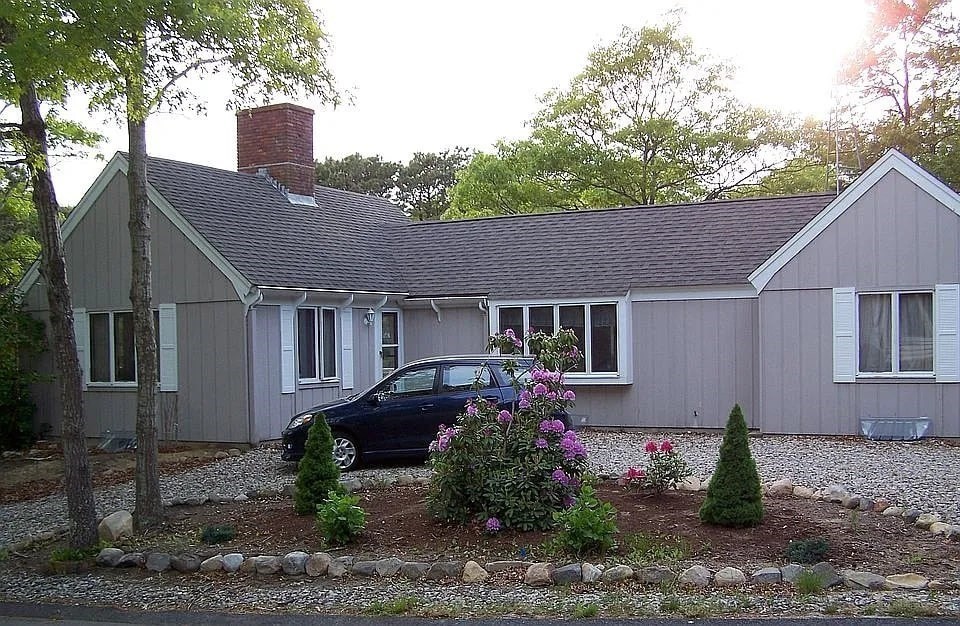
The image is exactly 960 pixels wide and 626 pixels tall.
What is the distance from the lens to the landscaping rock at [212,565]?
844 cm

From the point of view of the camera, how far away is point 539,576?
25.0 ft

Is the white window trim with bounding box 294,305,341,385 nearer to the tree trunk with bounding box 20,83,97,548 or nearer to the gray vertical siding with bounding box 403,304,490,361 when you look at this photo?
the gray vertical siding with bounding box 403,304,490,361

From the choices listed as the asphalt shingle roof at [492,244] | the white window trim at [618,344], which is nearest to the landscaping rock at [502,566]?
the asphalt shingle roof at [492,244]

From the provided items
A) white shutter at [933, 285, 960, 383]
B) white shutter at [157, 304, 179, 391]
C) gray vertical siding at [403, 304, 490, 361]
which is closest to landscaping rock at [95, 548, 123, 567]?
white shutter at [157, 304, 179, 391]

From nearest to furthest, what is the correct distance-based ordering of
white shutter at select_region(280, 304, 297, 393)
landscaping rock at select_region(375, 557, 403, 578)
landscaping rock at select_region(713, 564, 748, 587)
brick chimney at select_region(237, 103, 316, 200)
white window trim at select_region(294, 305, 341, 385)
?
landscaping rock at select_region(713, 564, 748, 587), landscaping rock at select_region(375, 557, 403, 578), white shutter at select_region(280, 304, 297, 393), white window trim at select_region(294, 305, 341, 385), brick chimney at select_region(237, 103, 316, 200)

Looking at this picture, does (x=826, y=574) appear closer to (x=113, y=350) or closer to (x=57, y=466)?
(x=57, y=466)

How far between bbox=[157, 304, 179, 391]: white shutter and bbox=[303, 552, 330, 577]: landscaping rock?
33.5ft

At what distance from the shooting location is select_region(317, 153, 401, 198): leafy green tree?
52156 millimetres

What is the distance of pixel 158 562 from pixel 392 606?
2737 millimetres

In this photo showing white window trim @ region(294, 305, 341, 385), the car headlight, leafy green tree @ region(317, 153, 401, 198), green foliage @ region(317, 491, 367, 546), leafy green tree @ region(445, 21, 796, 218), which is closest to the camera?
green foliage @ region(317, 491, 367, 546)

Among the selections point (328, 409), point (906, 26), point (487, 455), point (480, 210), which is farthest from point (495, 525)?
point (906, 26)

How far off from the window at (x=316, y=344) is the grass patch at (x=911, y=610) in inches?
504

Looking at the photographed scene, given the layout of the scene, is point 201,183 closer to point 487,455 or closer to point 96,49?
point 96,49

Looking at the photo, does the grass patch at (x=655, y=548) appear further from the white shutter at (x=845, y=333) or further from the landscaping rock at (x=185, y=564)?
the white shutter at (x=845, y=333)
